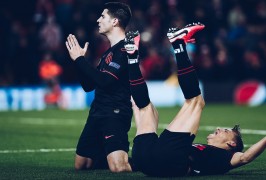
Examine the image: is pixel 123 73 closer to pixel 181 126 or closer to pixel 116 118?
pixel 116 118

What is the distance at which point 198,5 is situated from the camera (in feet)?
87.1

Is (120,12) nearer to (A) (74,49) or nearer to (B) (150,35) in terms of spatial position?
(A) (74,49)

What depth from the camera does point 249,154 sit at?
8195mm

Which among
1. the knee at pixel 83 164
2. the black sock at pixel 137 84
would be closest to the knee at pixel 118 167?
the knee at pixel 83 164

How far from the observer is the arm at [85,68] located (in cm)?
902

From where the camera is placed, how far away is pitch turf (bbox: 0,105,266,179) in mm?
9031

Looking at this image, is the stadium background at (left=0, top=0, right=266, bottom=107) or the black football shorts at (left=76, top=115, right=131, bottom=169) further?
the stadium background at (left=0, top=0, right=266, bottom=107)

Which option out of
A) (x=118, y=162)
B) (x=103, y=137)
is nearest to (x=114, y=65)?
(x=103, y=137)

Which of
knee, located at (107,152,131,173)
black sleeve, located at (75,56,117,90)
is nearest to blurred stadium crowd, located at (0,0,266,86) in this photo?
black sleeve, located at (75,56,117,90)

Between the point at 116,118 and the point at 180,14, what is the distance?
1698 centimetres

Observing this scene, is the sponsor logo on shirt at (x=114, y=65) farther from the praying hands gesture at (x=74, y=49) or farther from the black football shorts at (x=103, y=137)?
the black football shorts at (x=103, y=137)

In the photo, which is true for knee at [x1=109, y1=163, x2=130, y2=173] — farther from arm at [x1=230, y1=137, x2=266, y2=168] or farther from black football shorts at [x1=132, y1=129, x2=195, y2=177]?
arm at [x1=230, y1=137, x2=266, y2=168]

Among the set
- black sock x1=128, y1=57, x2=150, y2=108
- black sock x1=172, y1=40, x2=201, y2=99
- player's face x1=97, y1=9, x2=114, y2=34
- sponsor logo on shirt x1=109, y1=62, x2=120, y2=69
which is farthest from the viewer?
player's face x1=97, y1=9, x2=114, y2=34

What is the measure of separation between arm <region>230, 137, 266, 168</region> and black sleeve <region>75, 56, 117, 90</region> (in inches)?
73.9
